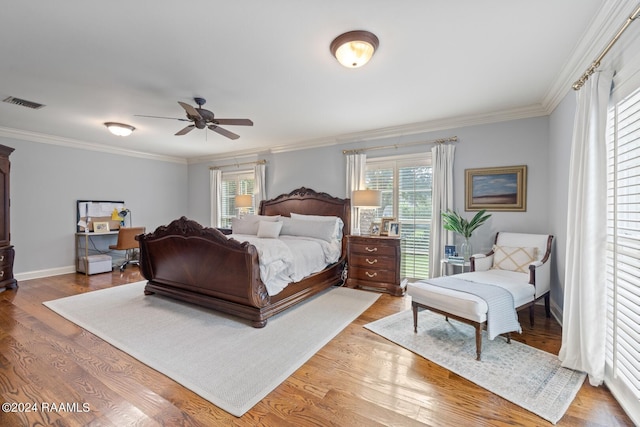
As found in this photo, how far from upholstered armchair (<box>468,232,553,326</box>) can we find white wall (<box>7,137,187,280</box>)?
22.7 ft

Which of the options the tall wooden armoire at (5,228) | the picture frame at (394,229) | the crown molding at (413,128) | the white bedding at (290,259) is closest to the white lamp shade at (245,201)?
the crown molding at (413,128)

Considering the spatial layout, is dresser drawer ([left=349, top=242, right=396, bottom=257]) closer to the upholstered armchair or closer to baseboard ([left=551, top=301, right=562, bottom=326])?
the upholstered armchair

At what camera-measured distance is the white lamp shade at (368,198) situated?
4.53m

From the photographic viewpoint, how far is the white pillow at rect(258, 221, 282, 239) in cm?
476

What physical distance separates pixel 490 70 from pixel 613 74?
1.02 metres

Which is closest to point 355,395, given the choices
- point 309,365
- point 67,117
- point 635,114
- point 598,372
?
point 309,365

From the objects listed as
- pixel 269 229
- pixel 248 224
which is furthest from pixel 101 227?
pixel 269 229

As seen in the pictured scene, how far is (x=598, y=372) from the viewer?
78.5 inches

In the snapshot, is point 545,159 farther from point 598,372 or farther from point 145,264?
point 145,264

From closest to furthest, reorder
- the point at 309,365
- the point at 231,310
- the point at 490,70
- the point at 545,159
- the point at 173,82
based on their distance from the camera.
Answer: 1. the point at 309,365
2. the point at 490,70
3. the point at 173,82
4. the point at 231,310
5. the point at 545,159

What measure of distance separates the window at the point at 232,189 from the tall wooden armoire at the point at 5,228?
355 centimetres

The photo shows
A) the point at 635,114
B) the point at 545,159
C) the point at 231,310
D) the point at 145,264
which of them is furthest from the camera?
the point at 145,264

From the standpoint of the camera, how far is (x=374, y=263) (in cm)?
441

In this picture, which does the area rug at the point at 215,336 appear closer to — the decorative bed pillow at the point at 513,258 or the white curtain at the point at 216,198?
the decorative bed pillow at the point at 513,258
